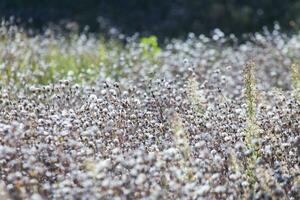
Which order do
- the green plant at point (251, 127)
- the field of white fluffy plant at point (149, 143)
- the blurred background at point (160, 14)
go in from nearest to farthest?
the field of white fluffy plant at point (149, 143)
the green plant at point (251, 127)
the blurred background at point (160, 14)

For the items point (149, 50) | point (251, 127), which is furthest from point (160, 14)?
point (251, 127)

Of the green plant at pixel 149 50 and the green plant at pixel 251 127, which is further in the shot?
the green plant at pixel 149 50

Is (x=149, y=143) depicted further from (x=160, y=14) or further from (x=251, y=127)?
(x=160, y=14)

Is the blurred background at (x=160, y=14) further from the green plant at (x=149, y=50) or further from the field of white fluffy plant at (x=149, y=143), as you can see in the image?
the field of white fluffy plant at (x=149, y=143)

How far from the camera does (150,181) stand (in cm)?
435

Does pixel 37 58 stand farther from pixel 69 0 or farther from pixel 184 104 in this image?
pixel 69 0

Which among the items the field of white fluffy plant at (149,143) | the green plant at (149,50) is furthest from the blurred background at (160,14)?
the field of white fluffy plant at (149,143)

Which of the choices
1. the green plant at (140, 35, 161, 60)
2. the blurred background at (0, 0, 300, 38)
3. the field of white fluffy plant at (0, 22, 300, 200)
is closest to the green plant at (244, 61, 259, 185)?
the field of white fluffy plant at (0, 22, 300, 200)

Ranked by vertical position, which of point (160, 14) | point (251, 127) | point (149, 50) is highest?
point (160, 14)

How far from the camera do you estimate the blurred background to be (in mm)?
14961

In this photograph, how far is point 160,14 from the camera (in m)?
16.1

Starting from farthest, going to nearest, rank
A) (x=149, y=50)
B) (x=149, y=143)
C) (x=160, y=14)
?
(x=160, y=14)
(x=149, y=50)
(x=149, y=143)

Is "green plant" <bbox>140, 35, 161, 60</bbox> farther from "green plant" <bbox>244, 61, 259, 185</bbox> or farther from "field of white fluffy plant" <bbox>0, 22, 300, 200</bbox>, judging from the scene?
"green plant" <bbox>244, 61, 259, 185</bbox>

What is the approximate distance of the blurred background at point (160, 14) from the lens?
589 inches
